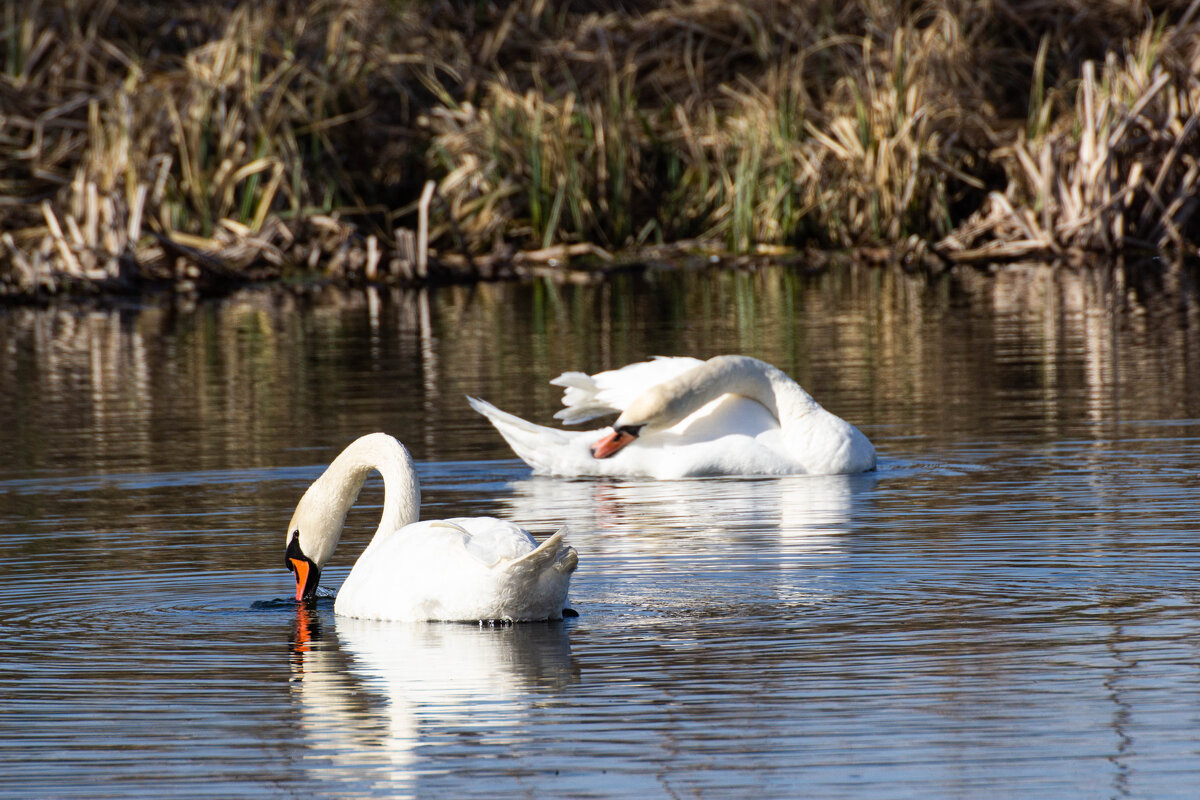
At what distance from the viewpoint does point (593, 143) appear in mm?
23000

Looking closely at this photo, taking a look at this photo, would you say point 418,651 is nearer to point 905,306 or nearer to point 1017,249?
point 905,306

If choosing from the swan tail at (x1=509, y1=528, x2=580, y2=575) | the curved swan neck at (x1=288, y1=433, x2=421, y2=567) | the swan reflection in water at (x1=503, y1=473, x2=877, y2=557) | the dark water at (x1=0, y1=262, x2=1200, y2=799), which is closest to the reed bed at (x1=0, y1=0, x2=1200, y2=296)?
the dark water at (x1=0, y1=262, x2=1200, y2=799)

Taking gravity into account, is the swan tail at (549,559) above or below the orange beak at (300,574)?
above

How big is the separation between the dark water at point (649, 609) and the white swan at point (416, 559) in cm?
9

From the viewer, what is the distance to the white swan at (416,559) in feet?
18.1

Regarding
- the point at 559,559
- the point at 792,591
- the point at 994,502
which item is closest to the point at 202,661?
the point at 559,559

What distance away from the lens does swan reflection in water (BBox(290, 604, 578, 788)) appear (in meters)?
4.45

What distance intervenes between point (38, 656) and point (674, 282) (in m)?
15.8

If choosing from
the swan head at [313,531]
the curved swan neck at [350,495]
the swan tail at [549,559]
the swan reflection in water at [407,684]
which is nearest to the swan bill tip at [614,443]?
the curved swan neck at [350,495]

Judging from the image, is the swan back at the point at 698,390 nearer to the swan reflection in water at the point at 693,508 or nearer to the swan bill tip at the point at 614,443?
the swan bill tip at the point at 614,443

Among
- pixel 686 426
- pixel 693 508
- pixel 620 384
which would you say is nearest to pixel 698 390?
pixel 686 426

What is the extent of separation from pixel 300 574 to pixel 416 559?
2.14 feet

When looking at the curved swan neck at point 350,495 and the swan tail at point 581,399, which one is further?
the swan tail at point 581,399

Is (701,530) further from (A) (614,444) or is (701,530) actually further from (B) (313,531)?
(A) (614,444)
